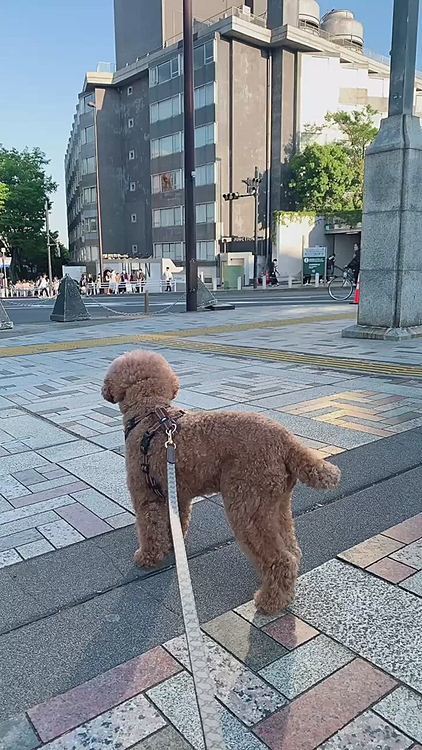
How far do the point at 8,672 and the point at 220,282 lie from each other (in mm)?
38440

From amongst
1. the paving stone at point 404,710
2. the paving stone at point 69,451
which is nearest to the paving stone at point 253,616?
the paving stone at point 404,710

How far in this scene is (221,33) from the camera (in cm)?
3975

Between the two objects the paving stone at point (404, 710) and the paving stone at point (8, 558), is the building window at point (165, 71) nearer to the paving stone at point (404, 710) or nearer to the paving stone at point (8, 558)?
the paving stone at point (8, 558)

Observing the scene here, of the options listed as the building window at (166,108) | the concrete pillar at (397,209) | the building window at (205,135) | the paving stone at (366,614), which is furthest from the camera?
the building window at (166,108)

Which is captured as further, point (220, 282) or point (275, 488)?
point (220, 282)

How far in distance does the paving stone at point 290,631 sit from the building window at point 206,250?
4097 cm

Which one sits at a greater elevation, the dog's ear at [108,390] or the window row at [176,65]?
the window row at [176,65]

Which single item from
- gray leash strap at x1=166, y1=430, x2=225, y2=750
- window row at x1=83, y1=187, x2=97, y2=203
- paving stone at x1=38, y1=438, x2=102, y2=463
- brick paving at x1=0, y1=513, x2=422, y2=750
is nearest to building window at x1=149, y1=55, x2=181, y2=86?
window row at x1=83, y1=187, x2=97, y2=203

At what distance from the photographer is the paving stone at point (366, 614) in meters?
1.96

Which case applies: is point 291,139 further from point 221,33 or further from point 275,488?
point 275,488

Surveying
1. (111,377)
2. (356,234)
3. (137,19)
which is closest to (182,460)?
(111,377)

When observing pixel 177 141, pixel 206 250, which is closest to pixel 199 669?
pixel 206 250

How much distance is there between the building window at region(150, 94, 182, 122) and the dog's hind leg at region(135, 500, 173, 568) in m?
45.3

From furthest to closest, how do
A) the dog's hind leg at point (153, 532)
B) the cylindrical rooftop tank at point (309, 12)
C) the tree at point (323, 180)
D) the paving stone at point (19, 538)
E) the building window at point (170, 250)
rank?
the cylindrical rooftop tank at point (309, 12) < the building window at point (170, 250) < the tree at point (323, 180) < the paving stone at point (19, 538) < the dog's hind leg at point (153, 532)
